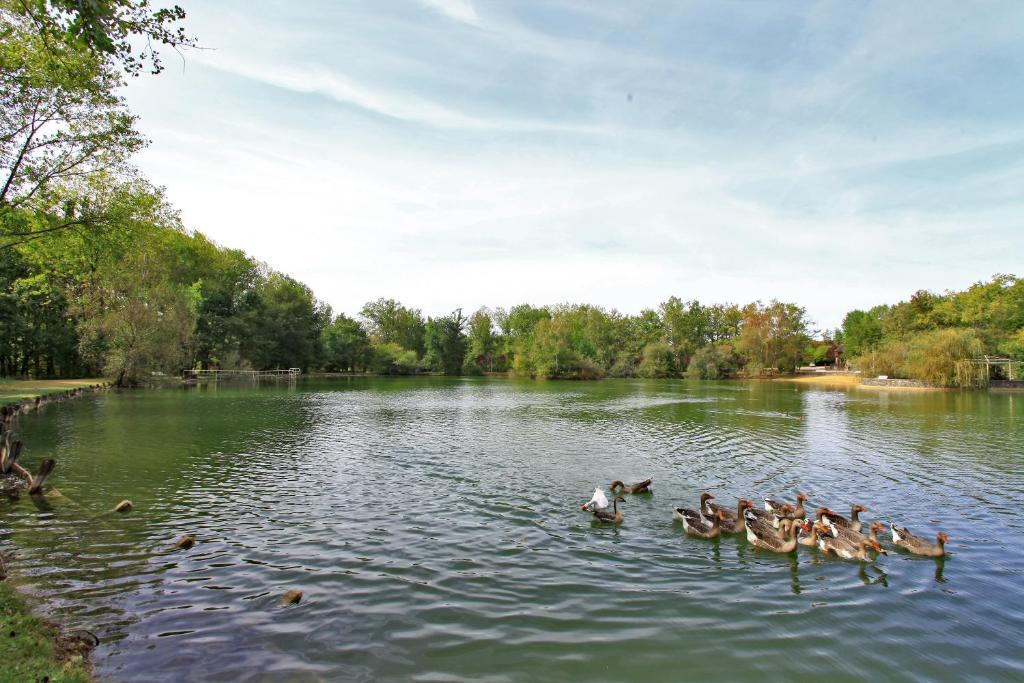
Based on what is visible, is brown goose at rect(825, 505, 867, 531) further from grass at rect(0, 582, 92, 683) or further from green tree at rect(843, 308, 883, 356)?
green tree at rect(843, 308, 883, 356)

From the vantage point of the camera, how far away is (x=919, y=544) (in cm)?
1127

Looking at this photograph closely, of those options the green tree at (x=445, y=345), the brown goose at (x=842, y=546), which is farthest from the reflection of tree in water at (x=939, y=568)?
the green tree at (x=445, y=345)

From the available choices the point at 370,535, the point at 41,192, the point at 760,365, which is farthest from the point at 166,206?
the point at 760,365

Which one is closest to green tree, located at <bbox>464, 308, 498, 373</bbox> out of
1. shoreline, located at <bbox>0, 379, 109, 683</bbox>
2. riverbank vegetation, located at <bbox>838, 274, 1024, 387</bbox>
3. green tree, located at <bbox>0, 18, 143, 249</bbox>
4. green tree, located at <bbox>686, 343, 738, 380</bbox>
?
green tree, located at <bbox>686, 343, 738, 380</bbox>

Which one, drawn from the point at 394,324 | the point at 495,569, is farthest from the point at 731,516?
the point at 394,324

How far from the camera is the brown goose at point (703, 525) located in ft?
39.6

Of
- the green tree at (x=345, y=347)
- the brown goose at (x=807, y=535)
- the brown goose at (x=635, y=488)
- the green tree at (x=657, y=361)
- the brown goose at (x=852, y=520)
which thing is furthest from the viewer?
the green tree at (x=657, y=361)

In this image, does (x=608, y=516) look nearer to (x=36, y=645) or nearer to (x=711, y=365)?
(x=36, y=645)

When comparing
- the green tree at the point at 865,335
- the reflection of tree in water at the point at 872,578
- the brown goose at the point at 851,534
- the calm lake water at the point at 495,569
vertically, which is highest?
the green tree at the point at 865,335

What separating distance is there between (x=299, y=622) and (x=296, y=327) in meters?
94.2

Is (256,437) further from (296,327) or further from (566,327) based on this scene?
(566,327)

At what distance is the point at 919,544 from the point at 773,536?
2797 mm

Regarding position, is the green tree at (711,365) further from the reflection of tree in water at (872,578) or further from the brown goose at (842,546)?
the reflection of tree in water at (872,578)

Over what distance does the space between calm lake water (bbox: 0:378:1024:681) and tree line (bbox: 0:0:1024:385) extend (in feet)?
26.7
